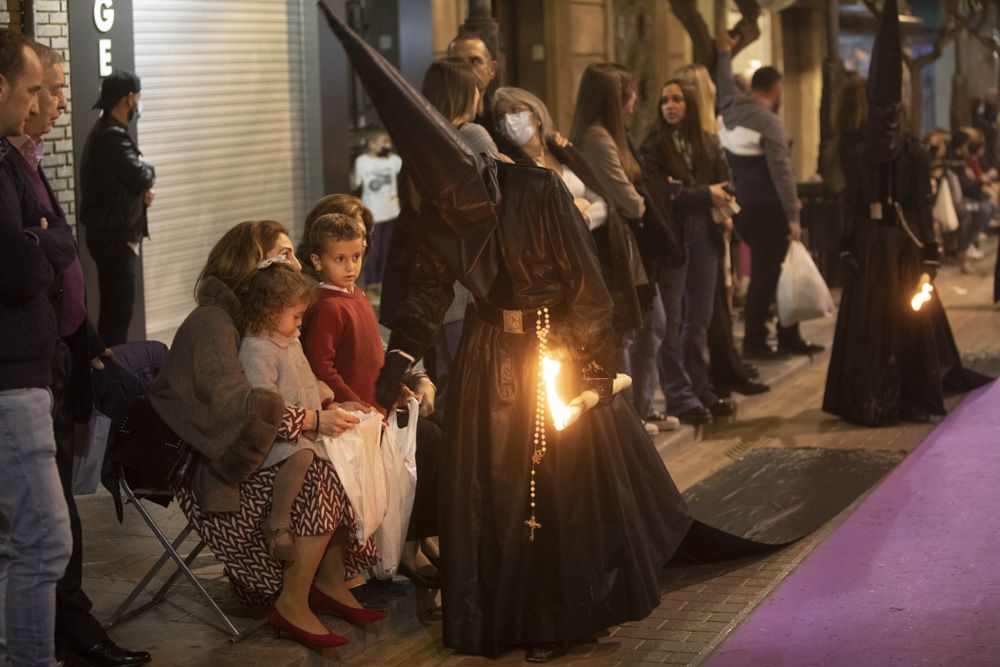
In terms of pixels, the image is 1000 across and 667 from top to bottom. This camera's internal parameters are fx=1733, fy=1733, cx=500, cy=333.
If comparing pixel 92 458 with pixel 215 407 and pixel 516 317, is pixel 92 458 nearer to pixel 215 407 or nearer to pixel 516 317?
pixel 215 407

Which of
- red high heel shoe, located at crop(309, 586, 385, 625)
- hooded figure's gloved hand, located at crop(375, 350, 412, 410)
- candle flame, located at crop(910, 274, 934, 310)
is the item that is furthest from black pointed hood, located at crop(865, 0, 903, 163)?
red high heel shoe, located at crop(309, 586, 385, 625)

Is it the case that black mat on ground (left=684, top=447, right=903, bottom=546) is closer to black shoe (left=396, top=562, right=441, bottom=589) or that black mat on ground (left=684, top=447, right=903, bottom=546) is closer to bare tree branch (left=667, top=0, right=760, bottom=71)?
black shoe (left=396, top=562, right=441, bottom=589)

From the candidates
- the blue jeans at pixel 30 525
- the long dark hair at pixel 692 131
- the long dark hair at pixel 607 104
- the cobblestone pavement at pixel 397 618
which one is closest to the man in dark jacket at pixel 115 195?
the cobblestone pavement at pixel 397 618

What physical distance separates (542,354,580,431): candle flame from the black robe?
46mm

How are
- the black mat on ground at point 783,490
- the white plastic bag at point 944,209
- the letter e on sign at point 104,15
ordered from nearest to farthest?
the black mat on ground at point 783,490, the letter e on sign at point 104,15, the white plastic bag at point 944,209

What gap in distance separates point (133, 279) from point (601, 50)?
8.54 meters

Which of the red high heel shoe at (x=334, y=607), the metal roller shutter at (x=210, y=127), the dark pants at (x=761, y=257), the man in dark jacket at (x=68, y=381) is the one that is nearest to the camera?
the man in dark jacket at (x=68, y=381)

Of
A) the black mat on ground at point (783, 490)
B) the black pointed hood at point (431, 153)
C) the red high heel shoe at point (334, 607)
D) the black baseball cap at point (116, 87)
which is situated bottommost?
the black mat on ground at point (783, 490)

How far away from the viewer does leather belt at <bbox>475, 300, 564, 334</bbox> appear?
6.35 m

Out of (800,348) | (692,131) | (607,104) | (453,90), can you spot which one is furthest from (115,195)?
(800,348)

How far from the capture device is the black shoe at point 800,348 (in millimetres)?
13211

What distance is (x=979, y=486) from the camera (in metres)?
9.01

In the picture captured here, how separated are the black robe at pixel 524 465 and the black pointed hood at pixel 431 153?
0.14 m

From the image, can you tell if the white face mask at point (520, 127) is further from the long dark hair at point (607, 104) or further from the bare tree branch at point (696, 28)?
the bare tree branch at point (696, 28)
